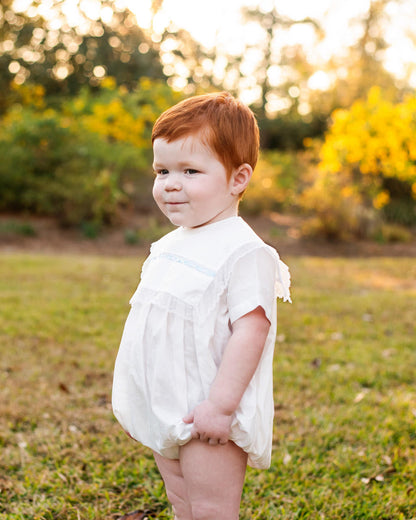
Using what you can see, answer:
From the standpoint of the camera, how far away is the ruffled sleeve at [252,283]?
56.9 inches

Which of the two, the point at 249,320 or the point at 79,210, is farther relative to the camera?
the point at 79,210

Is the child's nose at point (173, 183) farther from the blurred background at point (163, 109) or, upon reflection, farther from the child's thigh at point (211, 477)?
the blurred background at point (163, 109)

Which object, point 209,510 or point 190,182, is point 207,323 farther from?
point 209,510

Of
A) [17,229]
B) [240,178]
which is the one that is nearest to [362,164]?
[17,229]

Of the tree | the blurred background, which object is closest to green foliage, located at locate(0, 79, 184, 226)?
the blurred background

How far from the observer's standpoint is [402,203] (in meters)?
11.3

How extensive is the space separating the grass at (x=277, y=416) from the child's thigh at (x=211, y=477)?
657 mm

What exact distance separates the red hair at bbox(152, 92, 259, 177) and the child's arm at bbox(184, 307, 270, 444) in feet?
1.52

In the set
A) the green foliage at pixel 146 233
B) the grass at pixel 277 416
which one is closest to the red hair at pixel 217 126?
the grass at pixel 277 416

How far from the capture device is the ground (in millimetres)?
8898

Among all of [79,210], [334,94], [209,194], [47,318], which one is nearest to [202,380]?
[209,194]

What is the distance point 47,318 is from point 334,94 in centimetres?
1558

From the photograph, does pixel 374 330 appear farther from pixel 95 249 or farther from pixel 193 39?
pixel 193 39

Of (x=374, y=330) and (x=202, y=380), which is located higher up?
(x=202, y=380)
